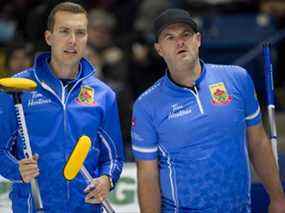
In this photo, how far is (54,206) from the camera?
5.83 metres

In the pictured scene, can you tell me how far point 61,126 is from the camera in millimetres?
5789

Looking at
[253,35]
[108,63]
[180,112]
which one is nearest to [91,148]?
[180,112]

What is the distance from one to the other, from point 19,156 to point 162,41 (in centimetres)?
112

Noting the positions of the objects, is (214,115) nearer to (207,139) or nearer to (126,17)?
(207,139)

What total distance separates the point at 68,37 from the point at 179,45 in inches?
26.8

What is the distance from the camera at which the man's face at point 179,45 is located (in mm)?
5734

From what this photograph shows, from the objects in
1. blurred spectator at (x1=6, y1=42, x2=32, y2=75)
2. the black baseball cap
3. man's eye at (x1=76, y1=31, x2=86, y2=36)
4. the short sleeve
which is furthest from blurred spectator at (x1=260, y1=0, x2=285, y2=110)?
man's eye at (x1=76, y1=31, x2=86, y2=36)

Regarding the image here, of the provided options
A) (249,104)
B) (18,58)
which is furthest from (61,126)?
(18,58)

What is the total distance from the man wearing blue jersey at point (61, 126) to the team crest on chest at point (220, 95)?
2.14ft

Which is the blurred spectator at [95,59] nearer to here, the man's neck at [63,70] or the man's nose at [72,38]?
the man's neck at [63,70]

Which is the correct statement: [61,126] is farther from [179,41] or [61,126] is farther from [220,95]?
[220,95]

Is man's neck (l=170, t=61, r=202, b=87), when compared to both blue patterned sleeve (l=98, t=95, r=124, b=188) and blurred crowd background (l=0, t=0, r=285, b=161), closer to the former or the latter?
blue patterned sleeve (l=98, t=95, r=124, b=188)

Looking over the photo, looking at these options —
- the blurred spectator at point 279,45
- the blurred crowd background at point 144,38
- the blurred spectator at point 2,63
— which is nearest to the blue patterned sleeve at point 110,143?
the blurred crowd background at point 144,38

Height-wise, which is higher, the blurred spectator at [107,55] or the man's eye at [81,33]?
the blurred spectator at [107,55]
